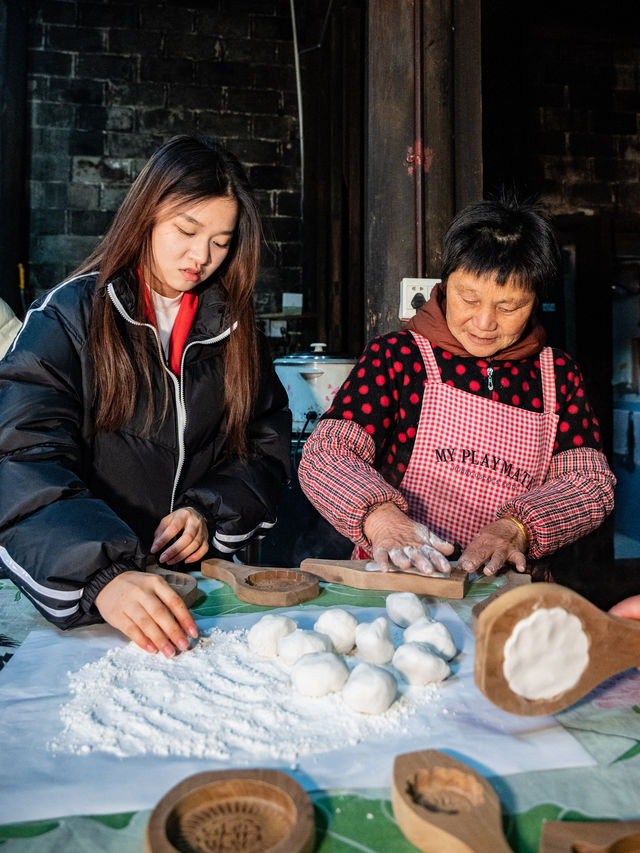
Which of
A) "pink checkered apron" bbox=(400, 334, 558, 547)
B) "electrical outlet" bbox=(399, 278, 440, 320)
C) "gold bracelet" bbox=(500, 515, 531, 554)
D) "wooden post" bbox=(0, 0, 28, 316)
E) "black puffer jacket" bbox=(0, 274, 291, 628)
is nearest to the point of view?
"black puffer jacket" bbox=(0, 274, 291, 628)

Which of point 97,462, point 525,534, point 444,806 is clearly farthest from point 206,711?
point 525,534

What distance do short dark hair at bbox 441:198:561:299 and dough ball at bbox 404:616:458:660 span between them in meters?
0.93

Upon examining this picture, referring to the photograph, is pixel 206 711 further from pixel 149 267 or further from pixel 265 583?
pixel 149 267

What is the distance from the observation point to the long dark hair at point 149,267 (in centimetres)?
146

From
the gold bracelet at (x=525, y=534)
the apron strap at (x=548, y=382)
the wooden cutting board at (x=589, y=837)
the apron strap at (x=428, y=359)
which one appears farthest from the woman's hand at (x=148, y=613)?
the apron strap at (x=548, y=382)

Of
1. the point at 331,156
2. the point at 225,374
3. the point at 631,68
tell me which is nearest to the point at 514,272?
the point at 225,374

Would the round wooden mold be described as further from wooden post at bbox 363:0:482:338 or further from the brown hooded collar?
wooden post at bbox 363:0:482:338

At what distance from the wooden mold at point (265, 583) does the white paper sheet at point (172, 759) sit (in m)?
0.38

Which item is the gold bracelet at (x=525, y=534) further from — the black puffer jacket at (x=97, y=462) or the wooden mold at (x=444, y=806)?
the wooden mold at (x=444, y=806)

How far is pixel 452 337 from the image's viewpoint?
1799mm

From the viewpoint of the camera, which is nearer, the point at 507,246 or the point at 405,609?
the point at 405,609

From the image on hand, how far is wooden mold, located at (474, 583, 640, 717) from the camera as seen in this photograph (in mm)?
743

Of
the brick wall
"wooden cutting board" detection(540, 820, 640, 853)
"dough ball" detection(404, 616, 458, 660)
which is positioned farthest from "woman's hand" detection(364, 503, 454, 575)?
the brick wall

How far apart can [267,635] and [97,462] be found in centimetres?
66
